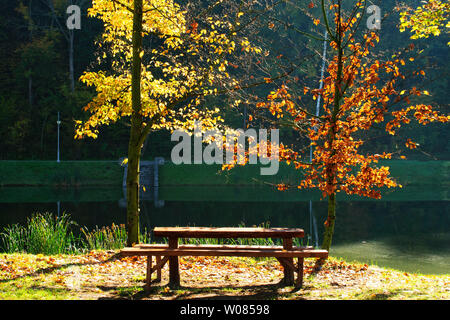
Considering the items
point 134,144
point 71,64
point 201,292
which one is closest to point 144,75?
point 134,144

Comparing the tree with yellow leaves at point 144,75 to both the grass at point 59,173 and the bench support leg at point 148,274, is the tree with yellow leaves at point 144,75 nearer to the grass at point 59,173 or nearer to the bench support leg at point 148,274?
the bench support leg at point 148,274

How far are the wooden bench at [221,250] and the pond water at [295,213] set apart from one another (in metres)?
4.26

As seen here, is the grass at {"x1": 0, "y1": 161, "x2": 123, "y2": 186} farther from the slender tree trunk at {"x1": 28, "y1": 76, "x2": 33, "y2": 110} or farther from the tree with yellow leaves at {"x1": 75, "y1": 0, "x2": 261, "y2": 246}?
the tree with yellow leaves at {"x1": 75, "y1": 0, "x2": 261, "y2": 246}

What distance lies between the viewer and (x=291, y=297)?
6008mm

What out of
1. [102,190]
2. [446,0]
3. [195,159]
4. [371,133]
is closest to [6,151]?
[102,190]

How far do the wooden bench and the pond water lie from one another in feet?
14.0

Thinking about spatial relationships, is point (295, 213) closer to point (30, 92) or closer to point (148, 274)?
point (148, 274)

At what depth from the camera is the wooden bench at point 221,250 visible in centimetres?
619

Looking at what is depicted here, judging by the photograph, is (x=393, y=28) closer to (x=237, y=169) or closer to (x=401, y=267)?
(x=237, y=169)

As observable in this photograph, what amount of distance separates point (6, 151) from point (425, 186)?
1098 inches

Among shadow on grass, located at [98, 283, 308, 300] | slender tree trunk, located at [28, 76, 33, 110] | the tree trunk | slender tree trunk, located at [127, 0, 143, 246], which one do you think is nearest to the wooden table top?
shadow on grass, located at [98, 283, 308, 300]

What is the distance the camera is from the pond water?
531 inches

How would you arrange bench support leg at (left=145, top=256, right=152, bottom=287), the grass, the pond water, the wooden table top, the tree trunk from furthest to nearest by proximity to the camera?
the grass
the pond water
the tree trunk
the wooden table top
bench support leg at (left=145, top=256, right=152, bottom=287)

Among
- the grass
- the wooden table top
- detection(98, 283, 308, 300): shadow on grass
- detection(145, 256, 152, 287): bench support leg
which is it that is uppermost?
the grass
